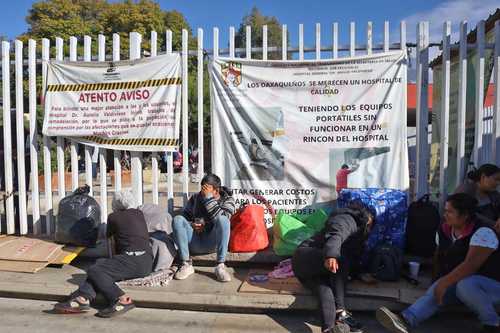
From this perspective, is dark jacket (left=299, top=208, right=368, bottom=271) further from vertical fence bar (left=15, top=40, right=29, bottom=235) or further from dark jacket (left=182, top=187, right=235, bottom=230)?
vertical fence bar (left=15, top=40, right=29, bottom=235)

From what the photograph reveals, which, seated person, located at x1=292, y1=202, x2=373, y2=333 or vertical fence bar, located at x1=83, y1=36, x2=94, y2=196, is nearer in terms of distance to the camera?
seated person, located at x1=292, y1=202, x2=373, y2=333

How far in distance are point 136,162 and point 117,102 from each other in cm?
81

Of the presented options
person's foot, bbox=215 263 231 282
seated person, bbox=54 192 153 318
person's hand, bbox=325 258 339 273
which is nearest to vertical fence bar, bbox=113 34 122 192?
seated person, bbox=54 192 153 318

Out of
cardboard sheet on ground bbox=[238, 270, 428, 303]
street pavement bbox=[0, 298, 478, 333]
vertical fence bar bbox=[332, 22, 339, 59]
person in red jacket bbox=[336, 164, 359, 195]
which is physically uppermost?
vertical fence bar bbox=[332, 22, 339, 59]

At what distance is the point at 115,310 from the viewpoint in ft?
13.6

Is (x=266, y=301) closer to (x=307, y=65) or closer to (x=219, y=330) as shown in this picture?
(x=219, y=330)

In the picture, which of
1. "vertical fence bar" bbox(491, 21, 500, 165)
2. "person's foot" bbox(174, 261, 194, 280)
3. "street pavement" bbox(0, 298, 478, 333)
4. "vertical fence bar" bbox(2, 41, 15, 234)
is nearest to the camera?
"street pavement" bbox(0, 298, 478, 333)

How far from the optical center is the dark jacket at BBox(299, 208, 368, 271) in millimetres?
3822

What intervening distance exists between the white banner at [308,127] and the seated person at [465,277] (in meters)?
1.51

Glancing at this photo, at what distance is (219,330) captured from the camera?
12.6 feet

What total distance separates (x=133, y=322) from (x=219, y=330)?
820mm

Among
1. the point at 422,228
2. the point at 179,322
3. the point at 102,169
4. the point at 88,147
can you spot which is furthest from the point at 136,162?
the point at 422,228

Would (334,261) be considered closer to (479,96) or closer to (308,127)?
(308,127)

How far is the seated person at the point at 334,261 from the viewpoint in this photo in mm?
3761
